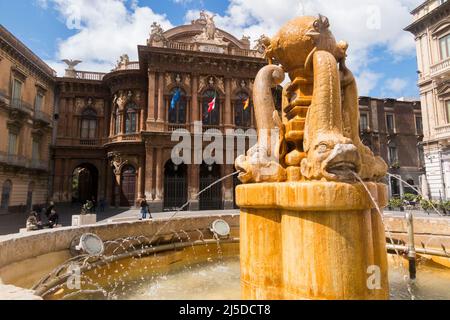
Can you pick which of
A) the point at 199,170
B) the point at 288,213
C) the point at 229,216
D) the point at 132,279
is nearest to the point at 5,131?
the point at 199,170

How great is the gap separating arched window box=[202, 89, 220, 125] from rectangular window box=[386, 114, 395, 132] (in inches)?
853

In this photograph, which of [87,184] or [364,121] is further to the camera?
[364,121]

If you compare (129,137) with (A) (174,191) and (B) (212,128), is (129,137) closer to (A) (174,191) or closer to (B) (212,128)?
(A) (174,191)

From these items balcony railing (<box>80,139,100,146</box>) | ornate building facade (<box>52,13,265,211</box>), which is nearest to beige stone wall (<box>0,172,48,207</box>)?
Result: ornate building facade (<box>52,13,265,211</box>)

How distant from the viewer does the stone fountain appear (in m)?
2.81

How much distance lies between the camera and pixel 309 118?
3.47m

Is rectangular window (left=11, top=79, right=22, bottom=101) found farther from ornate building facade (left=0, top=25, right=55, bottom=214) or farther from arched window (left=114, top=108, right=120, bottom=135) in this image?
arched window (left=114, top=108, right=120, bottom=135)

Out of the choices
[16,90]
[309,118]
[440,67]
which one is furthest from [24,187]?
[440,67]

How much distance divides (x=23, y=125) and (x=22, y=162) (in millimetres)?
2886

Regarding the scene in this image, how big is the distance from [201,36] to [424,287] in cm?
2312

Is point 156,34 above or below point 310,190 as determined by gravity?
above

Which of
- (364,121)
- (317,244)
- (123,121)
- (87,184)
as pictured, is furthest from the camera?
(364,121)

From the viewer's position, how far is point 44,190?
2495 cm

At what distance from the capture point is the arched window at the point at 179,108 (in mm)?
22328
